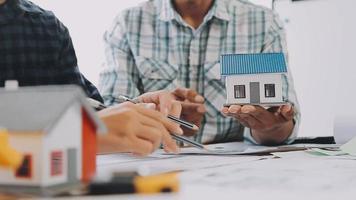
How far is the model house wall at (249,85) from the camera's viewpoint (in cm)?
94

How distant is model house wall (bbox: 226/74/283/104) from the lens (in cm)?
94

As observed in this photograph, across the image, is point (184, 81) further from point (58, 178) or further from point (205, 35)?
point (58, 178)

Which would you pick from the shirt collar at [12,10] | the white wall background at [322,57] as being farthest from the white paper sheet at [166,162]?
the white wall background at [322,57]

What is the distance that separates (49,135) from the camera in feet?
1.23

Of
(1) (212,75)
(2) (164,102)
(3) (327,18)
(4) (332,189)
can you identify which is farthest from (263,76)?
(3) (327,18)

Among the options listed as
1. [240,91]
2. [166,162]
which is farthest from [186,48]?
[166,162]

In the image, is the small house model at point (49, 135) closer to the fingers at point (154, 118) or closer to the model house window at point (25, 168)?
the model house window at point (25, 168)

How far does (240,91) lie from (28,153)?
619mm

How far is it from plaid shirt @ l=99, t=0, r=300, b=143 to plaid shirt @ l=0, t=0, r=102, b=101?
171 millimetres

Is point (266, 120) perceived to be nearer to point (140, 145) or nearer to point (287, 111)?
point (287, 111)

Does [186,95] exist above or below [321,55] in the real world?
below

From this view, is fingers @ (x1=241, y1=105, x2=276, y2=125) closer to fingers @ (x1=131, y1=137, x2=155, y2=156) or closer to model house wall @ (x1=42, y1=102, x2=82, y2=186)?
fingers @ (x1=131, y1=137, x2=155, y2=156)

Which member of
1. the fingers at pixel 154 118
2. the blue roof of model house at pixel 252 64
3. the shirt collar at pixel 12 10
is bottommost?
the fingers at pixel 154 118

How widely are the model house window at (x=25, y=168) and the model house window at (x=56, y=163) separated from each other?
17 millimetres
